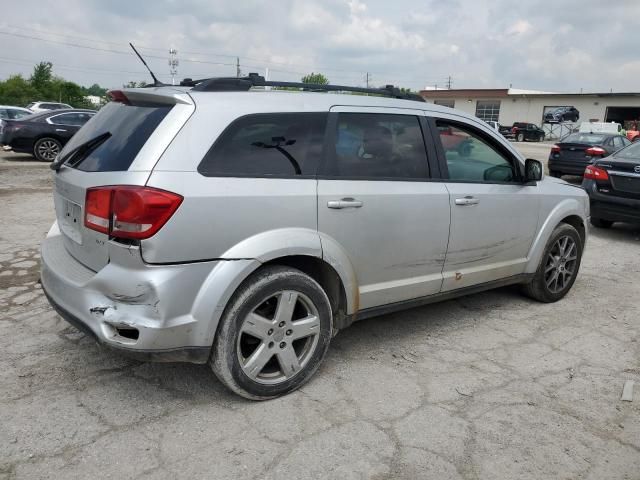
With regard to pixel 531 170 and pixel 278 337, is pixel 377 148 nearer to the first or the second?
pixel 278 337

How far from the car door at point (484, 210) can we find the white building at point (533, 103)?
43.6m

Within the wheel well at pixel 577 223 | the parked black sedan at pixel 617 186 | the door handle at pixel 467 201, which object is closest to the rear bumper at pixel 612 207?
the parked black sedan at pixel 617 186

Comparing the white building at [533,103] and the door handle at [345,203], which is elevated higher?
Answer: the white building at [533,103]

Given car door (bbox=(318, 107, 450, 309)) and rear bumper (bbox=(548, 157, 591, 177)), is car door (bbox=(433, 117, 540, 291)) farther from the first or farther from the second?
rear bumper (bbox=(548, 157, 591, 177))

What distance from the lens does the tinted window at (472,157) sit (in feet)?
12.7

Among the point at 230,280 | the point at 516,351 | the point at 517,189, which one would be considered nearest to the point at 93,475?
the point at 230,280

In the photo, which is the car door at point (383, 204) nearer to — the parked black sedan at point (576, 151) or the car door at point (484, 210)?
the car door at point (484, 210)

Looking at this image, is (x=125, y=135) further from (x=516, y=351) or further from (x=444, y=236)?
(x=516, y=351)

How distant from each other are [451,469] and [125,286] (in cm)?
176

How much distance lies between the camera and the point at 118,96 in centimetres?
310

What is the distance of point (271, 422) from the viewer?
284cm

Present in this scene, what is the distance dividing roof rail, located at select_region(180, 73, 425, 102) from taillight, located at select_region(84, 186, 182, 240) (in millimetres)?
713

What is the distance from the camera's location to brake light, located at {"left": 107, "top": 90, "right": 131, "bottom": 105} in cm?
304

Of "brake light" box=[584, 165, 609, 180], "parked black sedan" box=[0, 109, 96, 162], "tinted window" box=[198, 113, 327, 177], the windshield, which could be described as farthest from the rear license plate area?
"parked black sedan" box=[0, 109, 96, 162]
